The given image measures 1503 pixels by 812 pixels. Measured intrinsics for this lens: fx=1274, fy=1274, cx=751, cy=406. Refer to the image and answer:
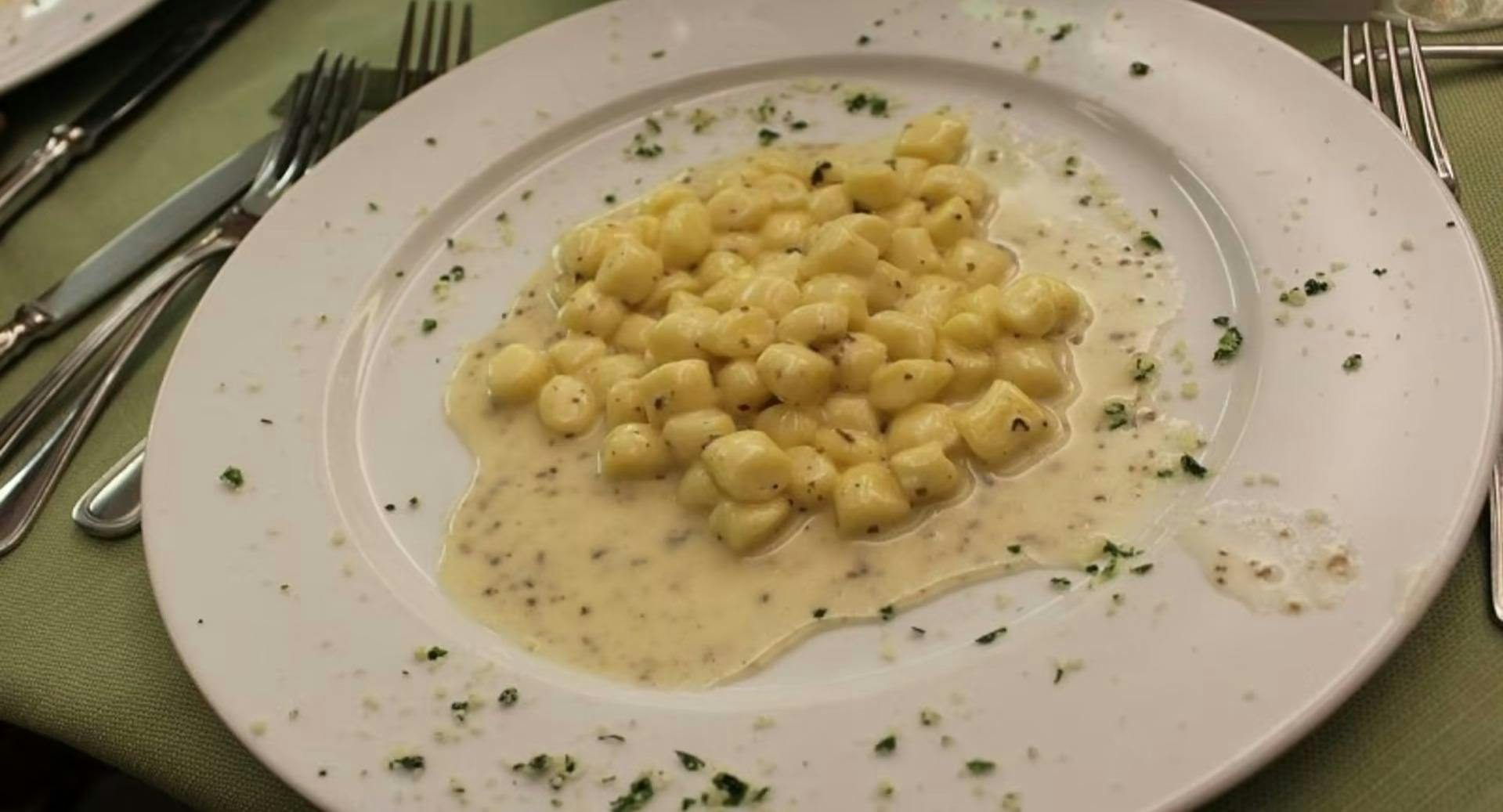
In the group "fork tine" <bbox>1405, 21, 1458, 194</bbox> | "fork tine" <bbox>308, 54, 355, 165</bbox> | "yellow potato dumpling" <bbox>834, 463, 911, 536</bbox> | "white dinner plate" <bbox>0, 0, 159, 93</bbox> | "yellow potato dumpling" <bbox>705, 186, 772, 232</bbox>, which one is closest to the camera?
"yellow potato dumpling" <bbox>834, 463, 911, 536</bbox>

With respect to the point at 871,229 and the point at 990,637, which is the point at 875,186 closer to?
the point at 871,229

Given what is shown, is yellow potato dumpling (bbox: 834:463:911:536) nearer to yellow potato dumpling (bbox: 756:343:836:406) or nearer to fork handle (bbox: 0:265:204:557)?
yellow potato dumpling (bbox: 756:343:836:406)

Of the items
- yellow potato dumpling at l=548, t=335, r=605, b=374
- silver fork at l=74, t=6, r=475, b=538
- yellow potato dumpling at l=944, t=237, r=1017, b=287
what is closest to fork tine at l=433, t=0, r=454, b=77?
silver fork at l=74, t=6, r=475, b=538

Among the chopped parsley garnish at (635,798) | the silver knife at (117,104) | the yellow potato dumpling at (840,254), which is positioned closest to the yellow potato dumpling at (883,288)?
the yellow potato dumpling at (840,254)

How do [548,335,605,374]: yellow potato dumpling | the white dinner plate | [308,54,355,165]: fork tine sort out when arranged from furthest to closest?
→ 1. the white dinner plate
2. [308,54,355,165]: fork tine
3. [548,335,605,374]: yellow potato dumpling

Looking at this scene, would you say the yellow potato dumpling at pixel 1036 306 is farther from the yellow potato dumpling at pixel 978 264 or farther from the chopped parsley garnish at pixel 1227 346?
the chopped parsley garnish at pixel 1227 346

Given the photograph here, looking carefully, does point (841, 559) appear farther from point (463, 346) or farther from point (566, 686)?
point (463, 346)
